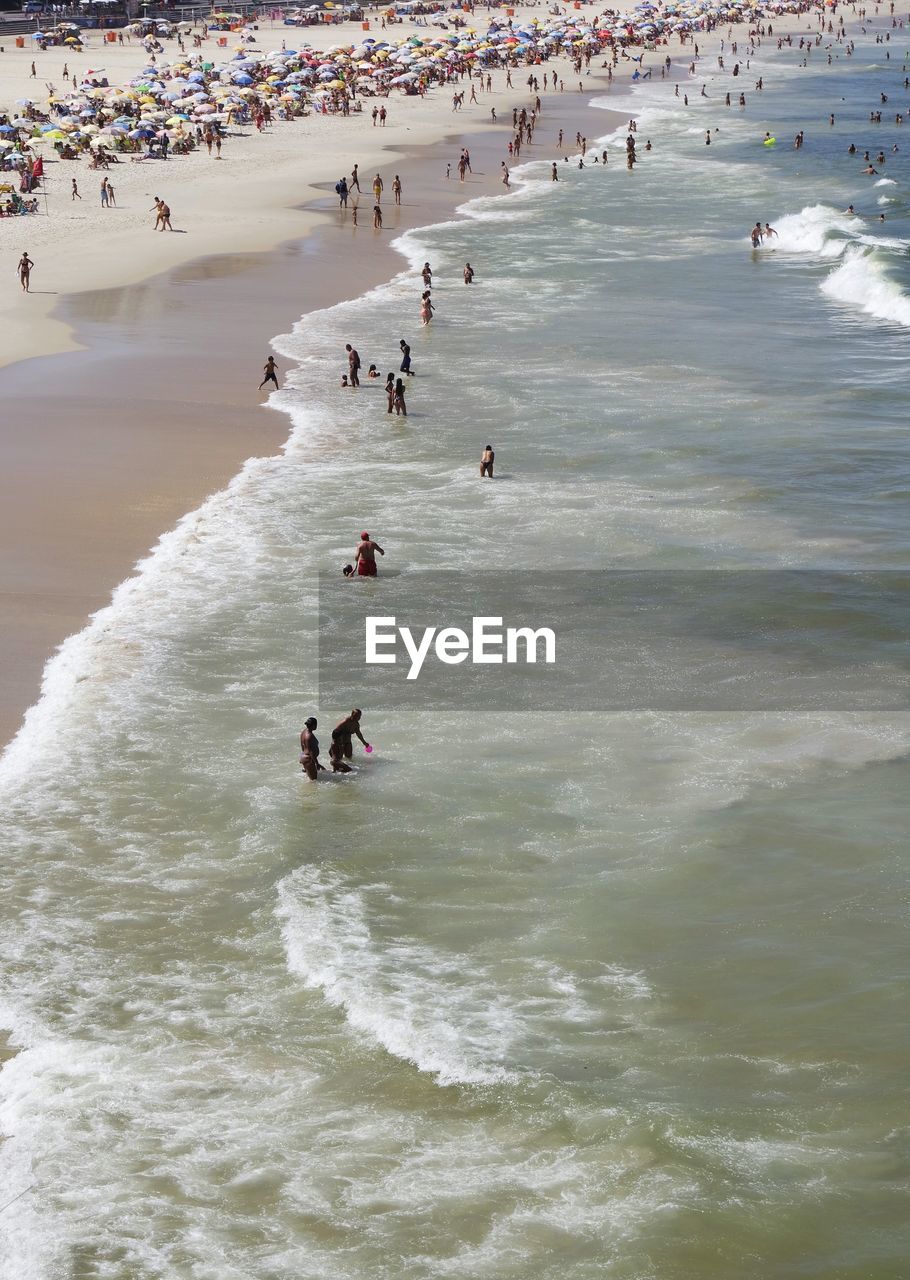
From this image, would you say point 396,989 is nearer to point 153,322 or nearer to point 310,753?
point 310,753

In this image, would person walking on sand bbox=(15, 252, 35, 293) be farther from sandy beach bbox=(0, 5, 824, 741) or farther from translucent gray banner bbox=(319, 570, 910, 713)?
translucent gray banner bbox=(319, 570, 910, 713)

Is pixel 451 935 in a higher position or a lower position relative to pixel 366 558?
lower

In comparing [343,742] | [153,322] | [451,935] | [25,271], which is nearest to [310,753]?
[343,742]

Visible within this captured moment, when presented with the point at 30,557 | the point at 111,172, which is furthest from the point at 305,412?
the point at 111,172

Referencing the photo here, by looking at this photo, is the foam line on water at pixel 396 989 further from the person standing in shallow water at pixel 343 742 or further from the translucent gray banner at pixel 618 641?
the translucent gray banner at pixel 618 641

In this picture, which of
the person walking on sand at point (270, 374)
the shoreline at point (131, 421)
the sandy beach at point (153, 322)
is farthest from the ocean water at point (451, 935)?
the person walking on sand at point (270, 374)

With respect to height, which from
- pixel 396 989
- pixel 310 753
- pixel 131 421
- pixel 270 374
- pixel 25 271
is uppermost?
pixel 25 271

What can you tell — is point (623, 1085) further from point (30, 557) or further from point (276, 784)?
point (30, 557)

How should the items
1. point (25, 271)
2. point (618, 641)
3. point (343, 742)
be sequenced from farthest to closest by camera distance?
1. point (25, 271)
2. point (618, 641)
3. point (343, 742)
